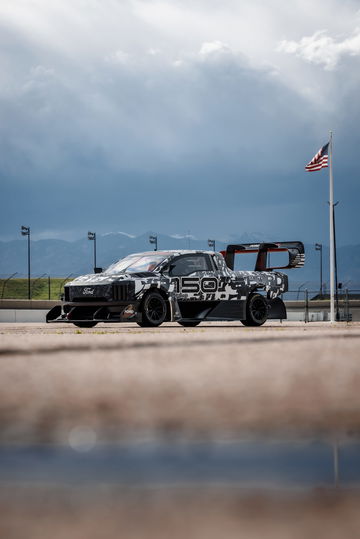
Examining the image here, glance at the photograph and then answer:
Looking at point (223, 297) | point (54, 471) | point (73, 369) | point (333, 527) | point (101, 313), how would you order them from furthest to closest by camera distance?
point (223, 297), point (101, 313), point (73, 369), point (54, 471), point (333, 527)

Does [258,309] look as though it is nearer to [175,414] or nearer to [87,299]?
[87,299]

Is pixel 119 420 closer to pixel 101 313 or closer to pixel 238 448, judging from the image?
pixel 238 448

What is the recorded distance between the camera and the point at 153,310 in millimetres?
19078

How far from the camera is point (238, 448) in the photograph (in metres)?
3.63

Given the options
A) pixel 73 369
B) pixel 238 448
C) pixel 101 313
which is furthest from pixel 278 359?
pixel 101 313

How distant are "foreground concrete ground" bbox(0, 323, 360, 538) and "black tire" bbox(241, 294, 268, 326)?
10.2 meters

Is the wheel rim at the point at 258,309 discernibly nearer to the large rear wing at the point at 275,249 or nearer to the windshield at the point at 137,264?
the large rear wing at the point at 275,249

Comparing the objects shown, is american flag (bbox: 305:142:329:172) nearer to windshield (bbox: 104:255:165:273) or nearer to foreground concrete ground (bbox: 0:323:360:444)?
windshield (bbox: 104:255:165:273)

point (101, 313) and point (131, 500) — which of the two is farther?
point (101, 313)

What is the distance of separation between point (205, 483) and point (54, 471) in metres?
0.56

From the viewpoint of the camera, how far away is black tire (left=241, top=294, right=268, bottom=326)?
21.0 metres

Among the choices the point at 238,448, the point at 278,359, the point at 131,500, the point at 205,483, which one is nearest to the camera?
the point at 131,500

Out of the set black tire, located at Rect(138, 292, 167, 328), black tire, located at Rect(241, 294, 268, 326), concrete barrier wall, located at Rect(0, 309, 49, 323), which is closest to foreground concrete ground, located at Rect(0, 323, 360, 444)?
black tire, located at Rect(138, 292, 167, 328)

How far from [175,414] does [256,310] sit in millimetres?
16730
